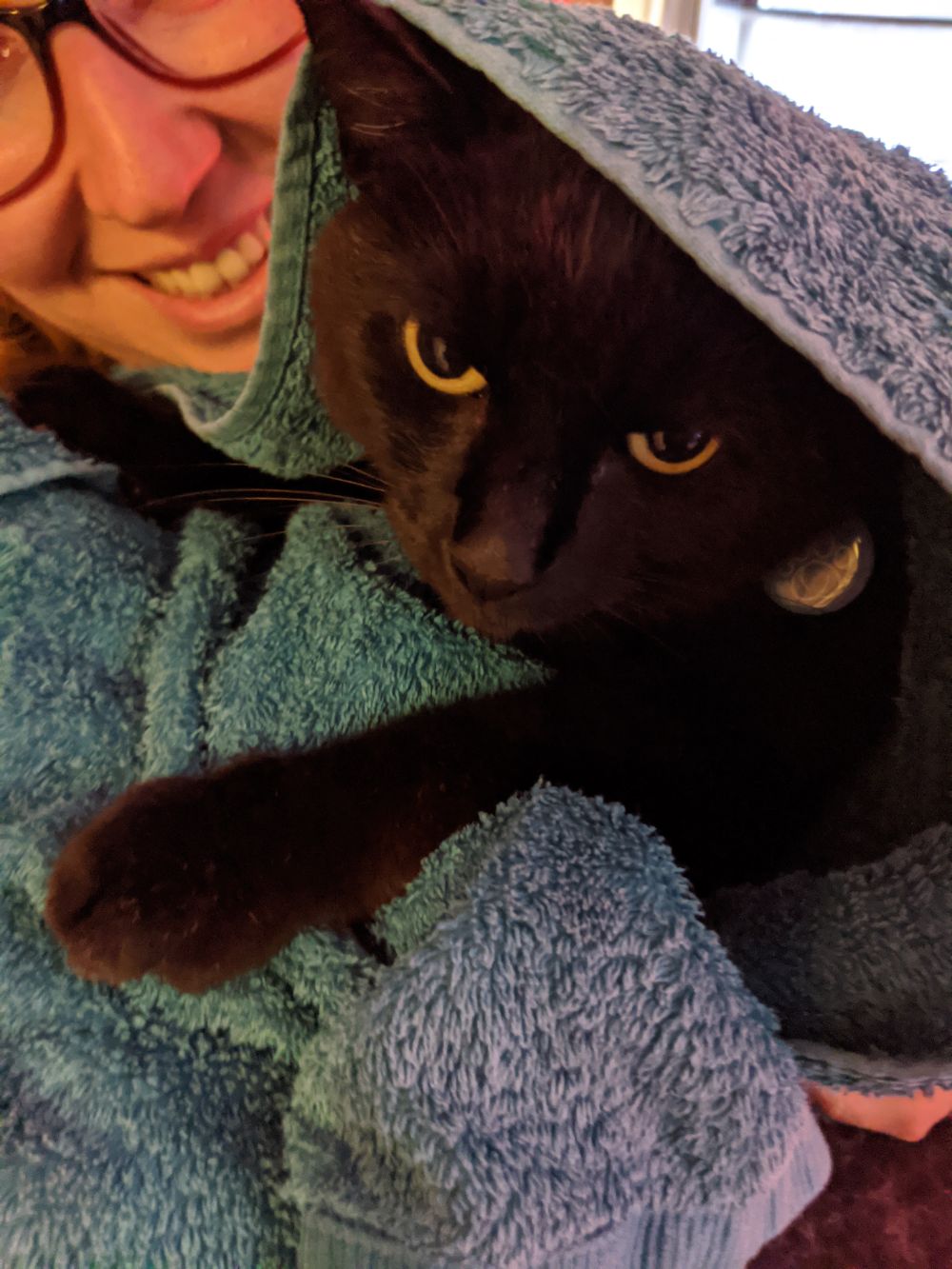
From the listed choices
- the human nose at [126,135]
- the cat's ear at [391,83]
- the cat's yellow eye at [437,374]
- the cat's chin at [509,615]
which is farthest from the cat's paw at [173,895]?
the human nose at [126,135]

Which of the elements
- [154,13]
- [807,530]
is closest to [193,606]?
[807,530]

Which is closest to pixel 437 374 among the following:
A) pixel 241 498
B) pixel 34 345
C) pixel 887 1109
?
pixel 241 498

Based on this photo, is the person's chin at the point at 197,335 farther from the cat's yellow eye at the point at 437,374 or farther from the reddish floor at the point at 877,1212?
the reddish floor at the point at 877,1212

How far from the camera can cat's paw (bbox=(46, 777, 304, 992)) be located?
0.48 metres

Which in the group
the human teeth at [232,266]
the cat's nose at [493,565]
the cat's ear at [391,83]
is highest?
the cat's ear at [391,83]

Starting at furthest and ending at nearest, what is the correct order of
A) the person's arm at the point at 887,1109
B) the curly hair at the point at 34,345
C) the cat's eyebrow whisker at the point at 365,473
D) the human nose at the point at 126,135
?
the curly hair at the point at 34,345, the human nose at the point at 126,135, the cat's eyebrow whisker at the point at 365,473, the person's arm at the point at 887,1109

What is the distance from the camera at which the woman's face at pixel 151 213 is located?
0.75 m

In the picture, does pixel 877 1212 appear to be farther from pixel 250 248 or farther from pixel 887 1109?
pixel 250 248

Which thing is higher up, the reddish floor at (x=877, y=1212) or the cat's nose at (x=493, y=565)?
the cat's nose at (x=493, y=565)

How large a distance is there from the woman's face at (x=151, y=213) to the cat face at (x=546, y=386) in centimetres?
27

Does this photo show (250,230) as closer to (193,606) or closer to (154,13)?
(154,13)

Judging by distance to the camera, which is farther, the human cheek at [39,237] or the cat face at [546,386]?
the human cheek at [39,237]

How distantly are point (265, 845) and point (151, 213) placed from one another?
54cm

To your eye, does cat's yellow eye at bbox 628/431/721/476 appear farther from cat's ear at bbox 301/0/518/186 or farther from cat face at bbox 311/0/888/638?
cat's ear at bbox 301/0/518/186
